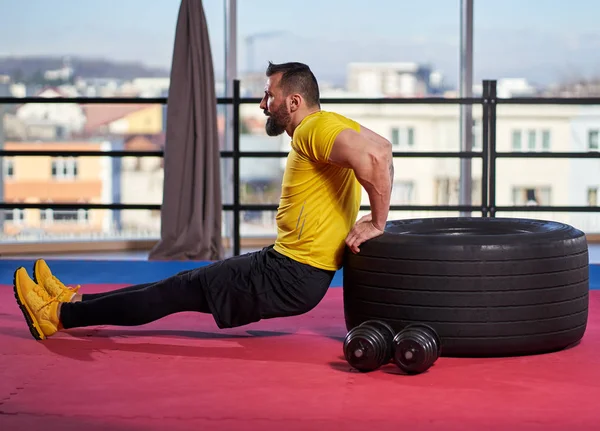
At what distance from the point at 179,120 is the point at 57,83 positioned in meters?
1.85

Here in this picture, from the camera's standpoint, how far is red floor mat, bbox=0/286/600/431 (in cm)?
263

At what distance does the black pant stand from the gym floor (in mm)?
131

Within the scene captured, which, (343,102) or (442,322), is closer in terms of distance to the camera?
(442,322)

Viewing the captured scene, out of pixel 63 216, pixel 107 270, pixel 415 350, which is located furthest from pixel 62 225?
pixel 415 350

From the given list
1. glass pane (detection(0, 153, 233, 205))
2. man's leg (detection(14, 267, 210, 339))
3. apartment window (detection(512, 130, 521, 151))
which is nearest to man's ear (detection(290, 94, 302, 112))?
man's leg (detection(14, 267, 210, 339))

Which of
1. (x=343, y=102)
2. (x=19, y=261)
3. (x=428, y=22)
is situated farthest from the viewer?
(x=428, y=22)

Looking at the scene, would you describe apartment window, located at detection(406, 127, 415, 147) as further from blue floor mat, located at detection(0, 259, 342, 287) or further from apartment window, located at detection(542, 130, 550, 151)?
blue floor mat, located at detection(0, 259, 342, 287)

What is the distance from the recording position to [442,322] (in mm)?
3312

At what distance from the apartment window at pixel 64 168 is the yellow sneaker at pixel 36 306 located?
426 cm

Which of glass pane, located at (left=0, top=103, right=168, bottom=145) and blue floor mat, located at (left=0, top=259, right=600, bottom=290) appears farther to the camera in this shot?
glass pane, located at (left=0, top=103, right=168, bottom=145)

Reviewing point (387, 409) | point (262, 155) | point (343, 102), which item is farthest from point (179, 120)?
point (387, 409)

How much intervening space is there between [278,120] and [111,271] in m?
2.71

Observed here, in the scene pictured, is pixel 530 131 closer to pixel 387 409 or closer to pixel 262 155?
pixel 262 155

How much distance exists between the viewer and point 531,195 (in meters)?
8.20
